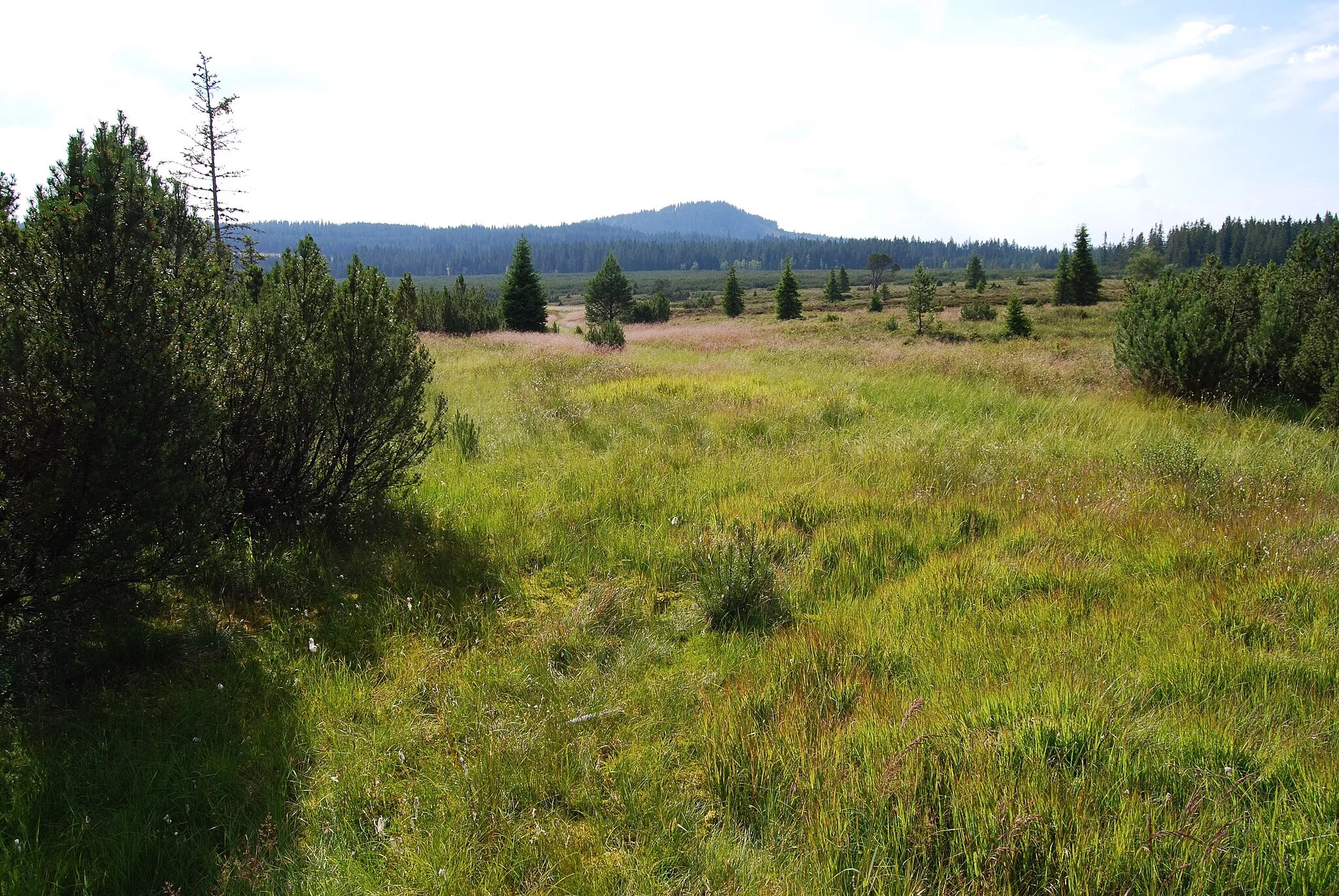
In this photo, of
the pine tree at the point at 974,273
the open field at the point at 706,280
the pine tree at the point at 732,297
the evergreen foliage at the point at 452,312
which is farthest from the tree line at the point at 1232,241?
the evergreen foliage at the point at 452,312

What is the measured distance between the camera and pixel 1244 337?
11141mm

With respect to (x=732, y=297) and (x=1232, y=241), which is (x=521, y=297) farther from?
(x=1232, y=241)

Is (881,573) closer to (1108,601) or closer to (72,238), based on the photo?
(1108,601)

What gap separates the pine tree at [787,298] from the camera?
49625mm

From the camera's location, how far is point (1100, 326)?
117 feet

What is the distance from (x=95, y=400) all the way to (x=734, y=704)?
3.55 m

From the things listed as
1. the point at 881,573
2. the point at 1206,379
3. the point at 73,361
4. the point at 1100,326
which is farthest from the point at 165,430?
the point at 1100,326

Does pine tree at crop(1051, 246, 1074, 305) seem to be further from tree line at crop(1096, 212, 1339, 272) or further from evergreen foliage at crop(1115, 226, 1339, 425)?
tree line at crop(1096, 212, 1339, 272)

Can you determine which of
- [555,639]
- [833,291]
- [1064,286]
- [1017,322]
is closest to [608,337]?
[555,639]

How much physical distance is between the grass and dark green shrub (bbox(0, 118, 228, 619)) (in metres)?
0.66

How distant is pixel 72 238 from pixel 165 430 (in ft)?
3.47

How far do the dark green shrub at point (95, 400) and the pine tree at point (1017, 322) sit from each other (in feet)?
118

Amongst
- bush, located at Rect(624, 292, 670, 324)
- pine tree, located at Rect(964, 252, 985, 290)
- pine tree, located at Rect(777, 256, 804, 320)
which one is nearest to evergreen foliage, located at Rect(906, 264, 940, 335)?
pine tree, located at Rect(777, 256, 804, 320)

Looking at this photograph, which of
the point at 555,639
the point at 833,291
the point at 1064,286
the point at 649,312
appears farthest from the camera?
the point at 833,291
